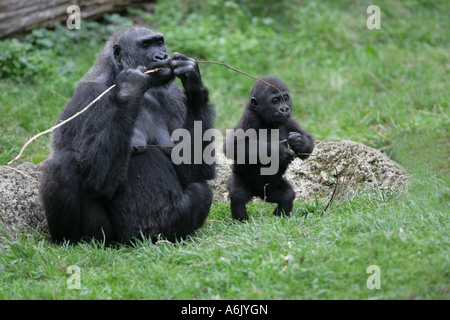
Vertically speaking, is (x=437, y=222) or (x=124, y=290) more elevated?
(x=437, y=222)

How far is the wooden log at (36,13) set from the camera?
27.3 feet

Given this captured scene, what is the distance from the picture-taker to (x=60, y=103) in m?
7.95

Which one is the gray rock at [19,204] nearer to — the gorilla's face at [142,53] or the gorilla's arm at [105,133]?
the gorilla's arm at [105,133]

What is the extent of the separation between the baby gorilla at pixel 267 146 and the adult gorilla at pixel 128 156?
0.34 m

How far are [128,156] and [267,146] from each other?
1.31 meters

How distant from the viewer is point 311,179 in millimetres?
6164

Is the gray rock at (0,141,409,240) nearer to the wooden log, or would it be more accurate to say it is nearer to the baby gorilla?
the baby gorilla

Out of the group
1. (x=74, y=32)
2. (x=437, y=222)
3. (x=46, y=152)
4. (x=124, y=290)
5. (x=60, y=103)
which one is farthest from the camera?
(x=74, y=32)

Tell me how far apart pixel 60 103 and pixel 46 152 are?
147 centimetres

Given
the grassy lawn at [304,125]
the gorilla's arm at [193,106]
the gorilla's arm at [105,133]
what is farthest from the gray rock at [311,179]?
the gorilla's arm at [193,106]

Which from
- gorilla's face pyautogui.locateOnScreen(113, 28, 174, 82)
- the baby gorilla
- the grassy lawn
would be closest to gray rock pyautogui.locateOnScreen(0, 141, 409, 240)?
the grassy lawn

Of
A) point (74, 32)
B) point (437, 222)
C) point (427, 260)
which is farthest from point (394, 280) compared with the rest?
point (74, 32)

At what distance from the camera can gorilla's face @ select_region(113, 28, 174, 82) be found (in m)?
4.71
